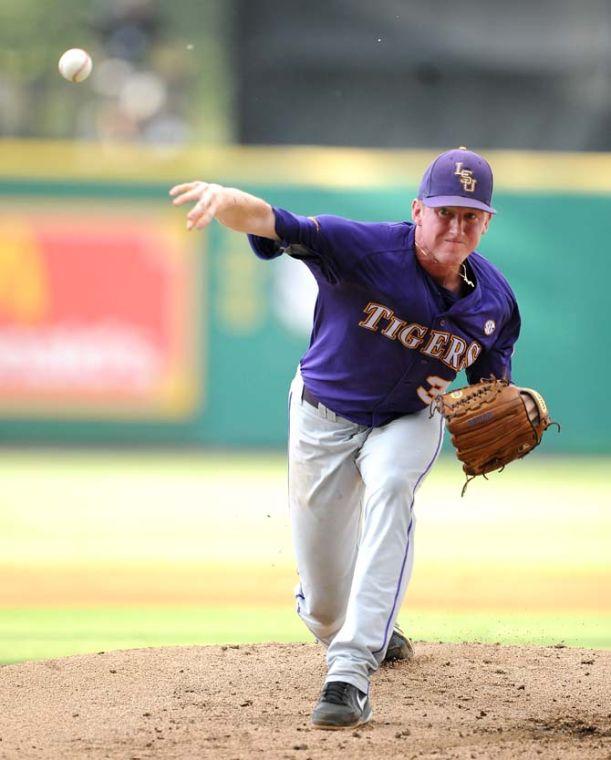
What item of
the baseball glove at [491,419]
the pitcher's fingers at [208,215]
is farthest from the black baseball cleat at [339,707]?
the pitcher's fingers at [208,215]

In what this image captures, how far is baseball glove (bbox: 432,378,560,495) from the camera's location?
396cm

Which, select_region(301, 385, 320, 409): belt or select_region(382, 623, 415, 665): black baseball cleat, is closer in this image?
select_region(301, 385, 320, 409): belt

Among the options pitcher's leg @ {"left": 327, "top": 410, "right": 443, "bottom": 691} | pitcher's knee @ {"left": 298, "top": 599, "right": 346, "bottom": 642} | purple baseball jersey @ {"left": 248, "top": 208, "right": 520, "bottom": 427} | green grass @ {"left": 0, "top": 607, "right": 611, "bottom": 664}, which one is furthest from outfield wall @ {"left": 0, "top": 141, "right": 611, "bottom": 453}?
pitcher's leg @ {"left": 327, "top": 410, "right": 443, "bottom": 691}

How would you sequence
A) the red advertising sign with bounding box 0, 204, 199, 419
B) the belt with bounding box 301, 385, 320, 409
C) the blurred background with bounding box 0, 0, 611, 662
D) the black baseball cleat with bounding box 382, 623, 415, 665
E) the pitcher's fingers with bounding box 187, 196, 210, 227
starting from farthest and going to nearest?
the red advertising sign with bounding box 0, 204, 199, 419
the blurred background with bounding box 0, 0, 611, 662
the black baseball cleat with bounding box 382, 623, 415, 665
the belt with bounding box 301, 385, 320, 409
the pitcher's fingers with bounding box 187, 196, 210, 227

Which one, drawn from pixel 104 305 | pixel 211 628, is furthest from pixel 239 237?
pixel 211 628

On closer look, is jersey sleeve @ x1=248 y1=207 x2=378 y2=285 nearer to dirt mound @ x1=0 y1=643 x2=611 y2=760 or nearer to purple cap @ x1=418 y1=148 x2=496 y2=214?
purple cap @ x1=418 y1=148 x2=496 y2=214

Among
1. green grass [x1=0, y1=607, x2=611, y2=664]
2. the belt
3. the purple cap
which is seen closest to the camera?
the purple cap

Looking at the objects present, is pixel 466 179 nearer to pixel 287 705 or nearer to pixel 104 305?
pixel 287 705

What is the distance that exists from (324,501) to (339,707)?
665 millimetres

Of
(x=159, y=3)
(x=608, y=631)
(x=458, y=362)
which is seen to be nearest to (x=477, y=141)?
(x=159, y=3)

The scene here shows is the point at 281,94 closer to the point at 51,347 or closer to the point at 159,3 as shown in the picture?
the point at 159,3

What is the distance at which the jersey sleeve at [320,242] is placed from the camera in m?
3.71

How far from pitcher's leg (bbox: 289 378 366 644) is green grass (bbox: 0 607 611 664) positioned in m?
0.97

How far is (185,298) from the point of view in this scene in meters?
9.91
